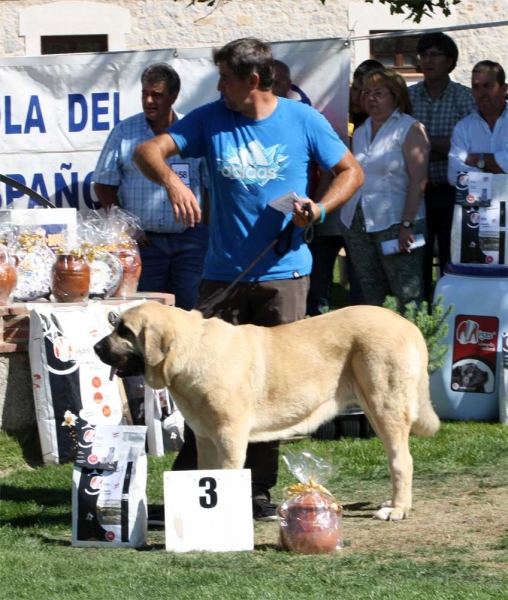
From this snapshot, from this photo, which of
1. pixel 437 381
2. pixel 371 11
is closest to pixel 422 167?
pixel 437 381

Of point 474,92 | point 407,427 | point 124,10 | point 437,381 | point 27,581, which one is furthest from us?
point 124,10

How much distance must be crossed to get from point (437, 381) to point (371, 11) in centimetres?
886

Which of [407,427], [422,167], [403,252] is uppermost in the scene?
[422,167]

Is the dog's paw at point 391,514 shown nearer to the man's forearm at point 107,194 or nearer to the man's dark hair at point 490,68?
A: the man's forearm at point 107,194

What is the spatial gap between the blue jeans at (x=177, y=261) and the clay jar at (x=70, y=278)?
3.42 ft

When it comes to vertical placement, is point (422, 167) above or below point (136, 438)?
above

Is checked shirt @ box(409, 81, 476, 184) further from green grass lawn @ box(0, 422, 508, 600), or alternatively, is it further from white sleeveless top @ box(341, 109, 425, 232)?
green grass lawn @ box(0, 422, 508, 600)

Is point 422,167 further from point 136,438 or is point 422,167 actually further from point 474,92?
point 136,438

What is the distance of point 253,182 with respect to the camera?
17.7 ft

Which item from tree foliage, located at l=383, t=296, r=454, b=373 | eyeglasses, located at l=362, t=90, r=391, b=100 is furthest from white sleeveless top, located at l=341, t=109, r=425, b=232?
tree foliage, located at l=383, t=296, r=454, b=373

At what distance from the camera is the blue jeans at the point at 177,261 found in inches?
315

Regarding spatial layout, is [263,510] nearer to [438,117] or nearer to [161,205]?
[161,205]

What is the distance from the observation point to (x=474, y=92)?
27.4 ft

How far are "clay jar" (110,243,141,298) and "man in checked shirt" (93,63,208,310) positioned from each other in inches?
17.7
